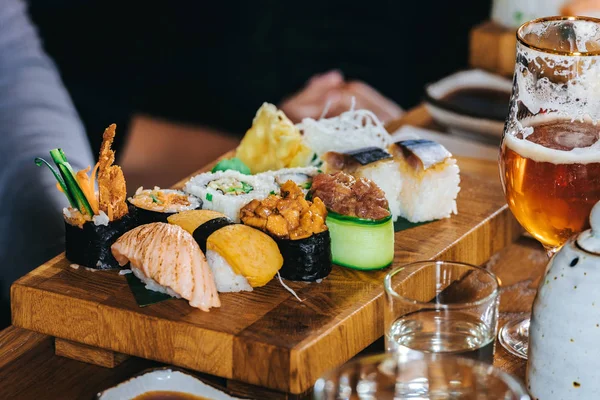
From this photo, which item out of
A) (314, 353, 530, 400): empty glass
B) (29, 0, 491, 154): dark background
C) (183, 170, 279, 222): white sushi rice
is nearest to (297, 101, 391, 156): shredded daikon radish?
(183, 170, 279, 222): white sushi rice

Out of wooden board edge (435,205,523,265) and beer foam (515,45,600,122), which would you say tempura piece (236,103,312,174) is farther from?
beer foam (515,45,600,122)

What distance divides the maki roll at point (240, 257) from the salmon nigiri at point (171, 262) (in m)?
0.03

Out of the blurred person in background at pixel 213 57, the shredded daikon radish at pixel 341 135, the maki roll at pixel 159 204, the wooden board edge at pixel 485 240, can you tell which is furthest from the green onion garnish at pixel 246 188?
the blurred person in background at pixel 213 57

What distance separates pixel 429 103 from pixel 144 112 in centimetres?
307

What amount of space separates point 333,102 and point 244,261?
6.68 ft

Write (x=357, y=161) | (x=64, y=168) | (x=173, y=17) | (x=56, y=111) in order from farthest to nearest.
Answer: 1. (x=173, y=17)
2. (x=56, y=111)
3. (x=357, y=161)
4. (x=64, y=168)

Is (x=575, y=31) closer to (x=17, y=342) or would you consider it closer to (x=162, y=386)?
(x=162, y=386)

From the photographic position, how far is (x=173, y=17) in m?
5.44

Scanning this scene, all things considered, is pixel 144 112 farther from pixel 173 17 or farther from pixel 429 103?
pixel 429 103

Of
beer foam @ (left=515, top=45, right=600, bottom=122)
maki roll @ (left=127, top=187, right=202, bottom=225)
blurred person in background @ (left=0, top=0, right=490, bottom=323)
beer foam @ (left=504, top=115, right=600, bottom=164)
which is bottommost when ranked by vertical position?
blurred person in background @ (left=0, top=0, right=490, bottom=323)

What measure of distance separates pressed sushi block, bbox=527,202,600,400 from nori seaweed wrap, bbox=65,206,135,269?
825mm

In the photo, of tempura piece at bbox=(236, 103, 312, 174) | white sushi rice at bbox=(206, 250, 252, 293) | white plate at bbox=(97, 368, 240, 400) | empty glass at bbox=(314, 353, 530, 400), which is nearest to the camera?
empty glass at bbox=(314, 353, 530, 400)

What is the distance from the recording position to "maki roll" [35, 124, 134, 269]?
1684 millimetres

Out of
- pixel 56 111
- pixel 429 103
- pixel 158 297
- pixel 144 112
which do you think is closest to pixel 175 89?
pixel 144 112
